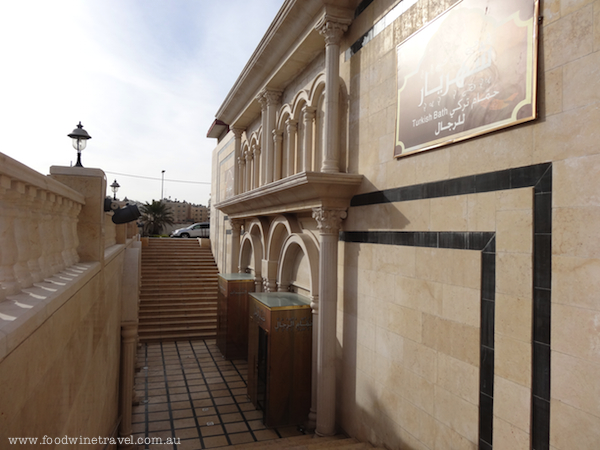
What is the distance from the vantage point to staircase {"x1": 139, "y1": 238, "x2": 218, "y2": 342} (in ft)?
44.1

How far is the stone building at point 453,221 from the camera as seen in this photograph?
10.8 ft

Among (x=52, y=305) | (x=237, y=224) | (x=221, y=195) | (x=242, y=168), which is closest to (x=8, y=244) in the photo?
(x=52, y=305)

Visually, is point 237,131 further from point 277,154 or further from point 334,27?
point 334,27

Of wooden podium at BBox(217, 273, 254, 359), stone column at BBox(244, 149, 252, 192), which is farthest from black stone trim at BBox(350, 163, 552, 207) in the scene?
stone column at BBox(244, 149, 252, 192)

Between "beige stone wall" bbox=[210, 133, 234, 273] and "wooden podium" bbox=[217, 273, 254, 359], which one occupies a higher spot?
"beige stone wall" bbox=[210, 133, 234, 273]

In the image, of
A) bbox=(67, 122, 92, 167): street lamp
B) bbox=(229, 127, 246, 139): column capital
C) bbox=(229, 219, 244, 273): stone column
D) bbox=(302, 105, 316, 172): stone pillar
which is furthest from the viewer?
bbox=(229, 127, 246, 139): column capital

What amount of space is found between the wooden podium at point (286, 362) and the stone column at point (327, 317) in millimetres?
728

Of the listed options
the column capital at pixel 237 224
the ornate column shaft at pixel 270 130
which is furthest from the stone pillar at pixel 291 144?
the column capital at pixel 237 224

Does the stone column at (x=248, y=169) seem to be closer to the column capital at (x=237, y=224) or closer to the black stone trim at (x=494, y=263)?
the column capital at (x=237, y=224)

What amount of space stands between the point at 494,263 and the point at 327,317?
346 centimetres

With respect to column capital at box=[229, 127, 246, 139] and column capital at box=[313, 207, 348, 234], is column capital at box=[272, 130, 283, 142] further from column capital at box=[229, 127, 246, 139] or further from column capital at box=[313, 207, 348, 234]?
column capital at box=[229, 127, 246, 139]

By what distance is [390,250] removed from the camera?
5617mm

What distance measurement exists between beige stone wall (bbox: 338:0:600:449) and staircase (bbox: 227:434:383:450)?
236 millimetres

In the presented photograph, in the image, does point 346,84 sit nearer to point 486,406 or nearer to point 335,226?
point 335,226
